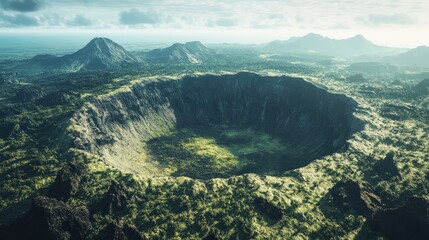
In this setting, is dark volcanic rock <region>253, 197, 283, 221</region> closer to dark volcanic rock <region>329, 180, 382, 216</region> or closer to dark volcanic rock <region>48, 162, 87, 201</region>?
dark volcanic rock <region>329, 180, 382, 216</region>

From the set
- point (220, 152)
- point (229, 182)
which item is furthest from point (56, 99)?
point (229, 182)

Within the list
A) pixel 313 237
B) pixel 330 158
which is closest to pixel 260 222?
pixel 313 237

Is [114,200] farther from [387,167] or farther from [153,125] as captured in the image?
[153,125]

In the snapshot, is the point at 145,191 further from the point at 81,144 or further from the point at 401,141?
the point at 401,141

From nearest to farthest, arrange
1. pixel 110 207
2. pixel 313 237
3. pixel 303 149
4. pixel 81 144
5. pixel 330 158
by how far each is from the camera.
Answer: pixel 313 237 < pixel 110 207 < pixel 330 158 < pixel 81 144 < pixel 303 149

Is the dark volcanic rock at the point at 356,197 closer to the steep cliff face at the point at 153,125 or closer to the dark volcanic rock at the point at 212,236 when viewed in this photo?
the dark volcanic rock at the point at 212,236

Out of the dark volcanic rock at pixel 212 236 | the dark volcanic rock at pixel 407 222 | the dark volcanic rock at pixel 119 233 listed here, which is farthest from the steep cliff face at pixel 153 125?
the dark volcanic rock at pixel 212 236

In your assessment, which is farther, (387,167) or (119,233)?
(387,167)
